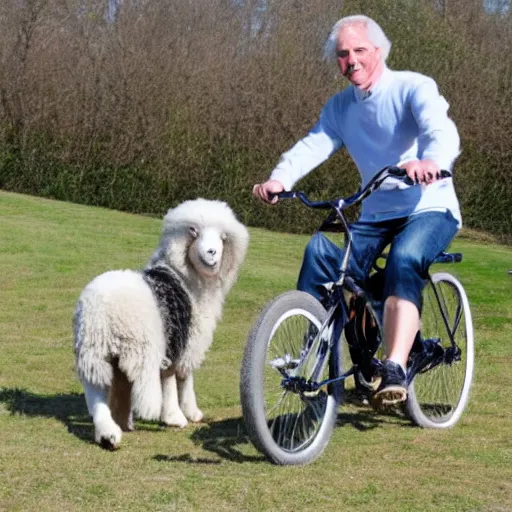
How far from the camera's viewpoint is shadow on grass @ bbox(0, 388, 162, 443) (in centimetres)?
532

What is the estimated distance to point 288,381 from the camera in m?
4.45

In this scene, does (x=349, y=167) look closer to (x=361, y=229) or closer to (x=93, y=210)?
(x=93, y=210)

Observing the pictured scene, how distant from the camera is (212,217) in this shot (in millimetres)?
Result: 5316

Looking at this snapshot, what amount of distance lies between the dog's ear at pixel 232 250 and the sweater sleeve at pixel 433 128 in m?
1.03

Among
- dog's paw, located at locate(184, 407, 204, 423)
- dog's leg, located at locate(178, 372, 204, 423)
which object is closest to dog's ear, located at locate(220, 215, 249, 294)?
dog's leg, located at locate(178, 372, 204, 423)

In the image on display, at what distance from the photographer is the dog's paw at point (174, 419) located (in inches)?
212

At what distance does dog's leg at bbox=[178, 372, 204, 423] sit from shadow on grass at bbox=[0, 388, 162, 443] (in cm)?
17

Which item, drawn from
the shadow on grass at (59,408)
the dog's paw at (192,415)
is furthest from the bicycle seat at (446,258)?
the shadow on grass at (59,408)

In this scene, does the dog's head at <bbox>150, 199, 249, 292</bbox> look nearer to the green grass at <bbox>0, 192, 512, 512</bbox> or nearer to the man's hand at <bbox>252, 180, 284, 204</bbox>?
the man's hand at <bbox>252, 180, 284, 204</bbox>

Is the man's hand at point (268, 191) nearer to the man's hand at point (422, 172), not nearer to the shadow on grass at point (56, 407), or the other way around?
the man's hand at point (422, 172)

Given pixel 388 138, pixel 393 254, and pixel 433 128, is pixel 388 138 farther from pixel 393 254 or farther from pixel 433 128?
pixel 393 254

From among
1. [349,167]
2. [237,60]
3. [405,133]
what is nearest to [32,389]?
[405,133]

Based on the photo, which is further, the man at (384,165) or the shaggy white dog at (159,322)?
the shaggy white dog at (159,322)

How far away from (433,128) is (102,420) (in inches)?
73.2
